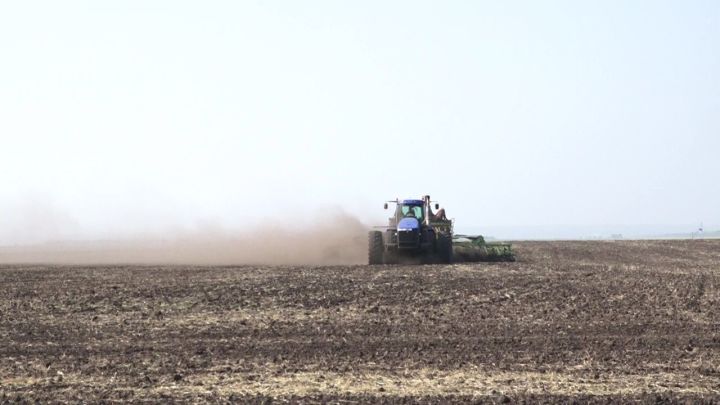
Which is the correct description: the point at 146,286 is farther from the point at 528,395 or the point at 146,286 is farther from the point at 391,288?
the point at 528,395

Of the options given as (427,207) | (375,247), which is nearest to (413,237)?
(375,247)

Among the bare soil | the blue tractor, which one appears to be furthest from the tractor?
the bare soil

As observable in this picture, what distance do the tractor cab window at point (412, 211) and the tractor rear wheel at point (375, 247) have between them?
156 centimetres

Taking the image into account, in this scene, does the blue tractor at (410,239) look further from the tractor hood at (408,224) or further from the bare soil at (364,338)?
the bare soil at (364,338)

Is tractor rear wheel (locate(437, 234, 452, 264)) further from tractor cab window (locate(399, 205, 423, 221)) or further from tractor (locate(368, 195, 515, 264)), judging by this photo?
tractor cab window (locate(399, 205, 423, 221))

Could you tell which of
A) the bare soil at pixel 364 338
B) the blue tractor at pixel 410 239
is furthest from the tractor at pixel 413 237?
the bare soil at pixel 364 338

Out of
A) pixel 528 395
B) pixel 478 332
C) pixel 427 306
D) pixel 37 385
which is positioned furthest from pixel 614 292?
pixel 37 385

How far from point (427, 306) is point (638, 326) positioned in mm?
5122

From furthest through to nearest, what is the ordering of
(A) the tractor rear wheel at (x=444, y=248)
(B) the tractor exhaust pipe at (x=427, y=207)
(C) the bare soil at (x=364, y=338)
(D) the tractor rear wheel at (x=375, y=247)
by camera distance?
(B) the tractor exhaust pipe at (x=427, y=207) < (A) the tractor rear wheel at (x=444, y=248) < (D) the tractor rear wheel at (x=375, y=247) < (C) the bare soil at (x=364, y=338)

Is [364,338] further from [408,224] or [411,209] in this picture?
[411,209]

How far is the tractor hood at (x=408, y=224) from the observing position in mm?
36500

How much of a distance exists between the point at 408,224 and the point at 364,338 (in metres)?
19.4

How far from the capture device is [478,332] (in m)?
18.2

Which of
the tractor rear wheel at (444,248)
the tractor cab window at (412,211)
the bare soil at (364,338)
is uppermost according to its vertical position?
the tractor cab window at (412,211)
